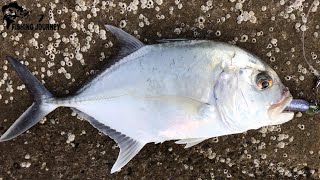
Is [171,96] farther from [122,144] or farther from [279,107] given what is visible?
[279,107]

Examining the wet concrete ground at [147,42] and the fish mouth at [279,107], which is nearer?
the fish mouth at [279,107]

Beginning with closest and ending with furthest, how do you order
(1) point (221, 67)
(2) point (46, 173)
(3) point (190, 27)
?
(1) point (221, 67), (3) point (190, 27), (2) point (46, 173)

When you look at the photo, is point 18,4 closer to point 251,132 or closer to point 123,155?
point 123,155

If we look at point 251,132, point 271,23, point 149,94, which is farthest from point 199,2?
point 251,132

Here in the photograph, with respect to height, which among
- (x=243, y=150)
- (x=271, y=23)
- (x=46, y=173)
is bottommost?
(x=46, y=173)

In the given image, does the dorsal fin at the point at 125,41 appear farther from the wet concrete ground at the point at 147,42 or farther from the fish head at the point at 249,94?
the fish head at the point at 249,94

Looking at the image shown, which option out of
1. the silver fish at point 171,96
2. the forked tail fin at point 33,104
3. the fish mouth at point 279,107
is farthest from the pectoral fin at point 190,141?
the forked tail fin at point 33,104
